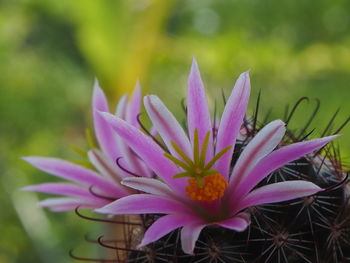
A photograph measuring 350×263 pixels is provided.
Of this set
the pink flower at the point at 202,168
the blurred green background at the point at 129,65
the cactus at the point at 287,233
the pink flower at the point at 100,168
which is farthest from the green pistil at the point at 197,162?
the blurred green background at the point at 129,65

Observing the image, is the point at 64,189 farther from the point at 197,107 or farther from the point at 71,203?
the point at 197,107

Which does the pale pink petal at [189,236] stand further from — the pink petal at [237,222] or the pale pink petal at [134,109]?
the pale pink petal at [134,109]

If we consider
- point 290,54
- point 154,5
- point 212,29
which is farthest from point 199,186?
point 212,29

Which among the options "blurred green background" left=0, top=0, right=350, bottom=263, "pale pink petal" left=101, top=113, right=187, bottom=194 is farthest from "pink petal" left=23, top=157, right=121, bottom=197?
"blurred green background" left=0, top=0, right=350, bottom=263

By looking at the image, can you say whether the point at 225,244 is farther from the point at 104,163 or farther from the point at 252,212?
the point at 104,163

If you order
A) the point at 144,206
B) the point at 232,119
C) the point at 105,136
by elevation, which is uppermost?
the point at 105,136

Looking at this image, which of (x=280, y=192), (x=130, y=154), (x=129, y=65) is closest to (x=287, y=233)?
(x=280, y=192)
